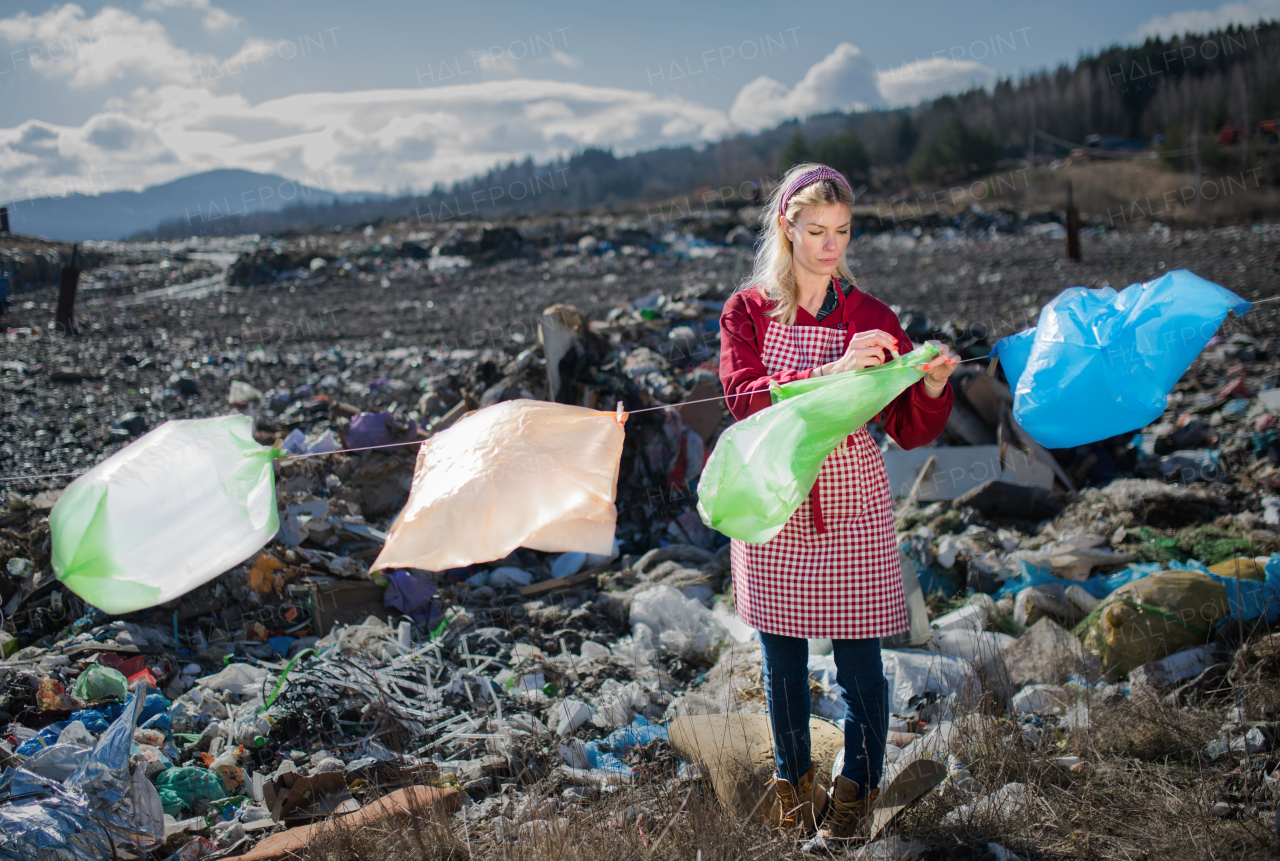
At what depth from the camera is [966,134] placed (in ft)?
142

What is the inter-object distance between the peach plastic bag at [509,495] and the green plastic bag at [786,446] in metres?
0.26

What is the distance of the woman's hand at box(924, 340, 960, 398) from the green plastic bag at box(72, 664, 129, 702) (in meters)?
2.60

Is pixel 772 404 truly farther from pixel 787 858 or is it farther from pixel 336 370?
pixel 336 370

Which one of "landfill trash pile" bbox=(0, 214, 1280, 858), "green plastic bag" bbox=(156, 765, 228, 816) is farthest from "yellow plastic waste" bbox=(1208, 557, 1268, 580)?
"green plastic bag" bbox=(156, 765, 228, 816)

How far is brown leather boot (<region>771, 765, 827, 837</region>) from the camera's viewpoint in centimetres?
165

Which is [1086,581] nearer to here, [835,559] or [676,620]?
[676,620]

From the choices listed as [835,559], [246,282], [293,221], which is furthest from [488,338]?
[293,221]

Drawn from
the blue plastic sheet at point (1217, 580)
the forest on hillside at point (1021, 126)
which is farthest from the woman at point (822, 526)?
the forest on hillside at point (1021, 126)

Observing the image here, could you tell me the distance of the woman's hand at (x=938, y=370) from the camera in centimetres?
148

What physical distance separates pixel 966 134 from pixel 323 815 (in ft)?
161

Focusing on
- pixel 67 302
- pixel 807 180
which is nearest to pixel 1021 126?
pixel 67 302

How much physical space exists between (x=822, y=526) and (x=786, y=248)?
614mm

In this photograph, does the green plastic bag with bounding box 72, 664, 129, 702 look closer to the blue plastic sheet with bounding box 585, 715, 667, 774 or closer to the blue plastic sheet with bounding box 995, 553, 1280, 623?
Result: the blue plastic sheet with bounding box 585, 715, 667, 774

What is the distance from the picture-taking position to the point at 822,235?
61.8 inches
